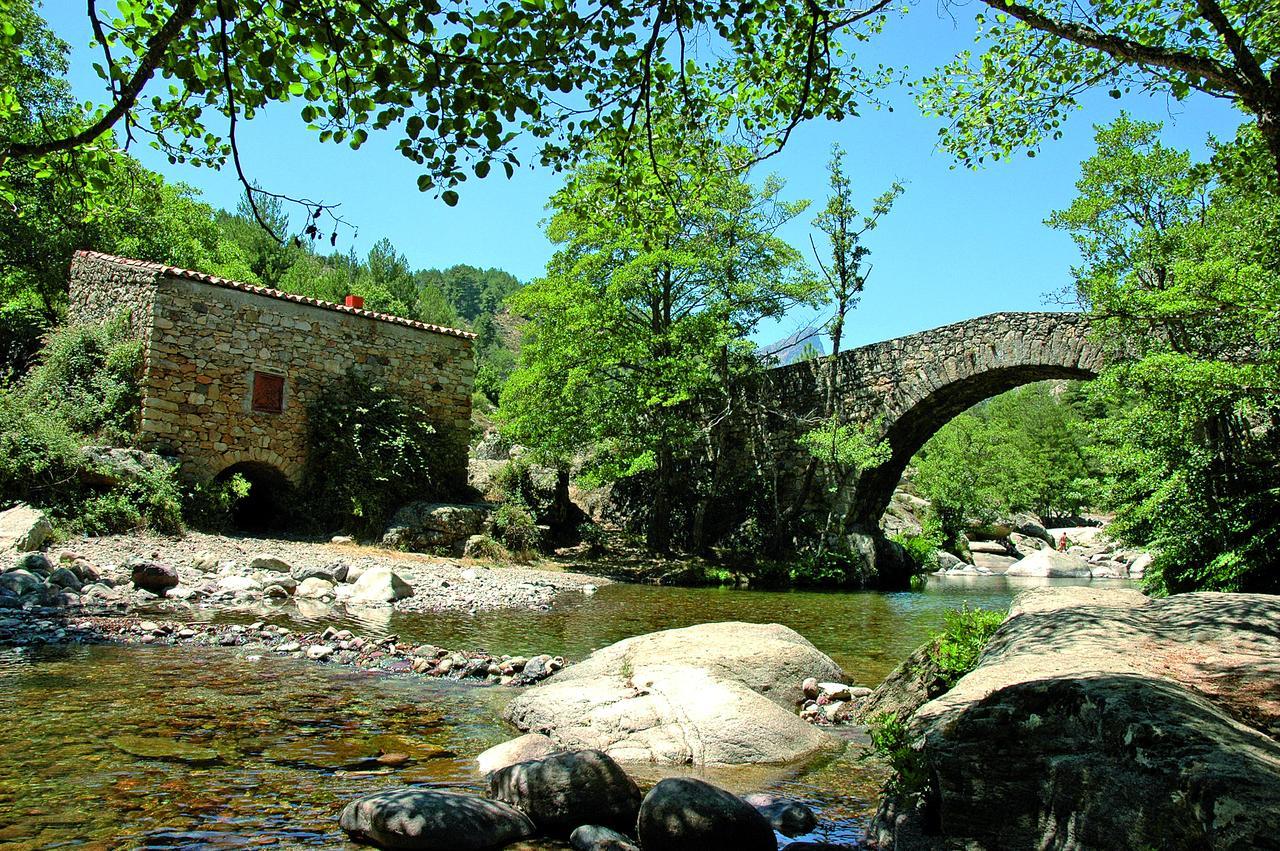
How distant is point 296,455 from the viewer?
15.9 metres

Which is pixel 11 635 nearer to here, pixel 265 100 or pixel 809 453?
pixel 265 100

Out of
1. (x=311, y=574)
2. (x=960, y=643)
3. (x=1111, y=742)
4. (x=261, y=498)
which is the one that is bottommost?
(x=311, y=574)

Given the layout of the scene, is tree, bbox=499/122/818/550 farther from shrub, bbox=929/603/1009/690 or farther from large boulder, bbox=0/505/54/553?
shrub, bbox=929/603/1009/690

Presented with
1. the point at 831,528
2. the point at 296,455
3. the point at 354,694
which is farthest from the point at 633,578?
the point at 354,694

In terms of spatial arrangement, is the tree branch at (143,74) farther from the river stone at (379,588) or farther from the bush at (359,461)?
the bush at (359,461)

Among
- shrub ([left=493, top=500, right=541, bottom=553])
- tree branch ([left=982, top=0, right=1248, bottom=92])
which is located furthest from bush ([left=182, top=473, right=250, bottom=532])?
tree branch ([left=982, top=0, right=1248, bottom=92])

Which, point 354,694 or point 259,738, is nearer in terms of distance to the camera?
point 259,738

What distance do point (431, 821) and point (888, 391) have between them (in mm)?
16651

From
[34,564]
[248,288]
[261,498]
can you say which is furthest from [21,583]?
[261,498]

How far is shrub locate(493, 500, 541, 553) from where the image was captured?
53.4 feet

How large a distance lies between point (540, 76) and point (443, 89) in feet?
1.75

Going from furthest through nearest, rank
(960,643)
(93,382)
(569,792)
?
1. (93,382)
2. (960,643)
3. (569,792)

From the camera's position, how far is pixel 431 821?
3162 millimetres

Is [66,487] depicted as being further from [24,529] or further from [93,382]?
[93,382]
